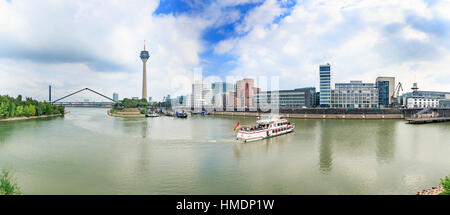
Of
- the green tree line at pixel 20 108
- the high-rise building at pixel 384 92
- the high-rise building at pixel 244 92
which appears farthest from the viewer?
the high-rise building at pixel 244 92

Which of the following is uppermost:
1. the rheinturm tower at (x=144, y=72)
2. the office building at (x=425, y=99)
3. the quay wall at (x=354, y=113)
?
the rheinturm tower at (x=144, y=72)

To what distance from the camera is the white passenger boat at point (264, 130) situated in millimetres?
17619

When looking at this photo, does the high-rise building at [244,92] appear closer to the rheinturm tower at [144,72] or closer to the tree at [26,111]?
the rheinturm tower at [144,72]

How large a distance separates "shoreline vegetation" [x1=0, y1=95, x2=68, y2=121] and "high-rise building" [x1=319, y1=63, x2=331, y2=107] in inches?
2564

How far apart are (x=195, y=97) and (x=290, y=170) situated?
95988 mm

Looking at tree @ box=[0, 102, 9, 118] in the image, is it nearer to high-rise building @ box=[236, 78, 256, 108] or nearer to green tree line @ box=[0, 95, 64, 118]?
green tree line @ box=[0, 95, 64, 118]

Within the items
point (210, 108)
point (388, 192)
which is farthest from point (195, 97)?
point (388, 192)

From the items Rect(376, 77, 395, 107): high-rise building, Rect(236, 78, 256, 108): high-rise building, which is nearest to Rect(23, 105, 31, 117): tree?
Rect(236, 78, 256, 108): high-rise building

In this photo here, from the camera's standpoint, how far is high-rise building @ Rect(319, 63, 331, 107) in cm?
5828

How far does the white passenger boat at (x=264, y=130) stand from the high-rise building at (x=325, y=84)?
41.1m

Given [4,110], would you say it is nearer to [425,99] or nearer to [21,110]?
[21,110]

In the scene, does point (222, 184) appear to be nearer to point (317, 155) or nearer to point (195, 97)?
point (317, 155)

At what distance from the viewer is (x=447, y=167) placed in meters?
10.8

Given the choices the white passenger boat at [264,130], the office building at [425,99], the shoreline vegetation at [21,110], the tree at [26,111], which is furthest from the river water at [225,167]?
the office building at [425,99]
